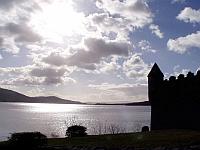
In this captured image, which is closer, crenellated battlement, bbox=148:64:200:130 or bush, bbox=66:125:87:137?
crenellated battlement, bbox=148:64:200:130

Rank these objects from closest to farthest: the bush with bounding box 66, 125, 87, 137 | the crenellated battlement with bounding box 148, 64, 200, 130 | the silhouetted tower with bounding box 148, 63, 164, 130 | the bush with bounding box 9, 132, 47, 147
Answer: the bush with bounding box 9, 132, 47, 147 < the crenellated battlement with bounding box 148, 64, 200, 130 < the bush with bounding box 66, 125, 87, 137 < the silhouetted tower with bounding box 148, 63, 164, 130

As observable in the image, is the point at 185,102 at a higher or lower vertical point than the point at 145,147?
higher

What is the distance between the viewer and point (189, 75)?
40031 mm

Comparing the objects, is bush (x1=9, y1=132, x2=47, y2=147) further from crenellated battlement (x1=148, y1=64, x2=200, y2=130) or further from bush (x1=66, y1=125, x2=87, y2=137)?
crenellated battlement (x1=148, y1=64, x2=200, y2=130)

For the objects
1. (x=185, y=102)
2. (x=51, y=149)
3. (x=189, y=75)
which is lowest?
(x=51, y=149)

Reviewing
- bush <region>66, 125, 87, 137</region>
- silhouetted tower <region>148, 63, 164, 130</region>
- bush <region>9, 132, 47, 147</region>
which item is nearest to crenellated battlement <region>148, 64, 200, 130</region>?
silhouetted tower <region>148, 63, 164, 130</region>

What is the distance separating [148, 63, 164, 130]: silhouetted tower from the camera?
4306 cm

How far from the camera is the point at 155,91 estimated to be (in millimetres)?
44031

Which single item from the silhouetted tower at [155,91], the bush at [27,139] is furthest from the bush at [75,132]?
the bush at [27,139]

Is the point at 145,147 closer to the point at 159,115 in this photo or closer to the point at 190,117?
the point at 190,117

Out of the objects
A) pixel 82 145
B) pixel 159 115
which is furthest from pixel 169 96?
pixel 82 145

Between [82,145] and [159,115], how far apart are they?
A: 53.0ft

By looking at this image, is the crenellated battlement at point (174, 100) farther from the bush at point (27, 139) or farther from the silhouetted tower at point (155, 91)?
the bush at point (27, 139)

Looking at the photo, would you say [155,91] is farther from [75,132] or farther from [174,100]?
[75,132]
